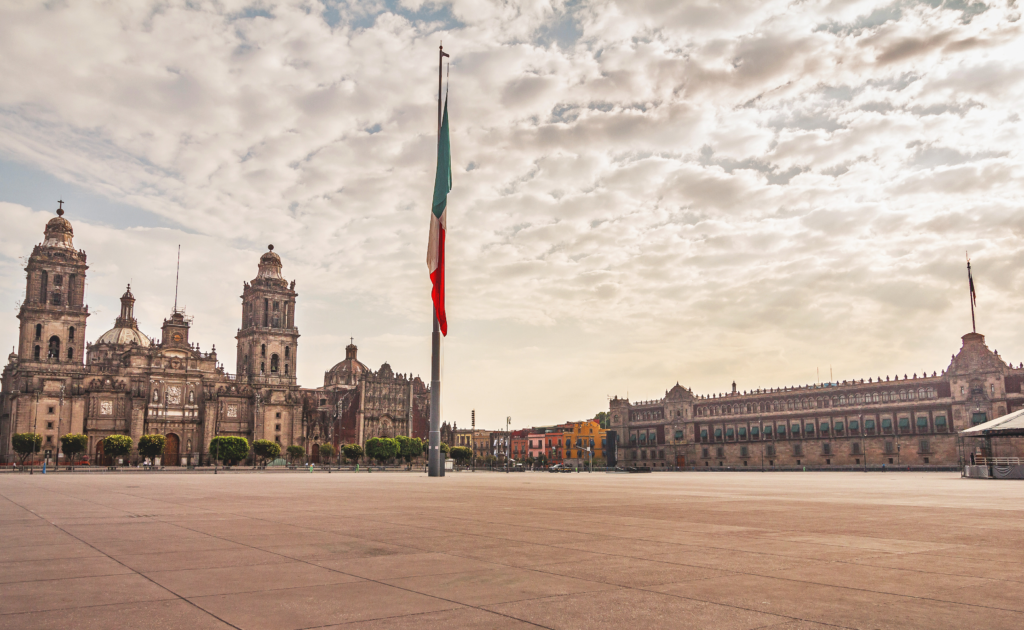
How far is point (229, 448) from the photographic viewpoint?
10156cm

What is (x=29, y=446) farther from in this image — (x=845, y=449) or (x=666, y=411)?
(x=845, y=449)

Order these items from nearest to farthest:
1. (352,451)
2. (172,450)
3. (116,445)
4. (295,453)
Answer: (116,445) → (352,451) → (172,450) → (295,453)

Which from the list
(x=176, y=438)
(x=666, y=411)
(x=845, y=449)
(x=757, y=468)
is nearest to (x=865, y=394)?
(x=845, y=449)

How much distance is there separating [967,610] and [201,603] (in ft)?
18.3

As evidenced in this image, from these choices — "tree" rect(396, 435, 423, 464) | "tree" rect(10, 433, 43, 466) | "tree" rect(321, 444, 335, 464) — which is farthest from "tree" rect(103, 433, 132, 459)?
"tree" rect(396, 435, 423, 464)

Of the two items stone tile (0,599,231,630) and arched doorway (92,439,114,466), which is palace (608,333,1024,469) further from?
stone tile (0,599,231,630)

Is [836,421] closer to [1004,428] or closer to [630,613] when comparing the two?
[1004,428]

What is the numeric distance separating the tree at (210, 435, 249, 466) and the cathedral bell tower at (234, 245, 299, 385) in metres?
21.8

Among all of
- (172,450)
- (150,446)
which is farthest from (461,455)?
(150,446)

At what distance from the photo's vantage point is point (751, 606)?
18.3ft

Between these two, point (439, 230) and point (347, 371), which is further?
point (347, 371)

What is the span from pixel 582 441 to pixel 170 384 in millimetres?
77510

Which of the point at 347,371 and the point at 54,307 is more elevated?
the point at 54,307

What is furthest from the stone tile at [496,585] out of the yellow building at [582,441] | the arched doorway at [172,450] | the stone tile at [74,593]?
the yellow building at [582,441]
